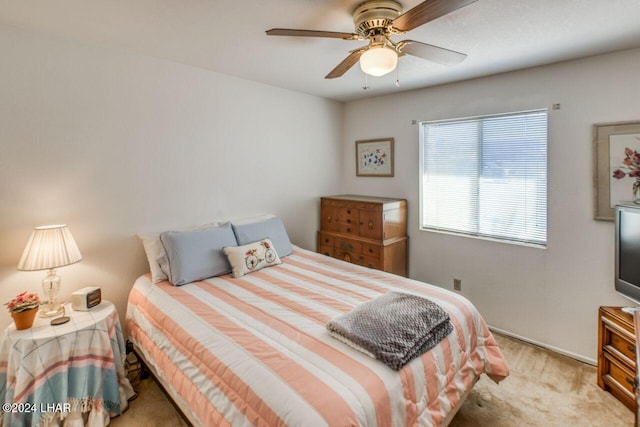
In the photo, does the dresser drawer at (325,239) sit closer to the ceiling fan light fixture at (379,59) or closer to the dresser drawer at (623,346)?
the ceiling fan light fixture at (379,59)

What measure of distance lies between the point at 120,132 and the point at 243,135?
108 centimetres

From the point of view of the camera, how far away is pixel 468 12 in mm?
1771

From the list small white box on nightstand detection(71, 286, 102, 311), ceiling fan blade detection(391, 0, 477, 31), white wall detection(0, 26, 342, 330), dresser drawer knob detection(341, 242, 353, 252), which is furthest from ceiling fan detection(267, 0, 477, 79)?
dresser drawer knob detection(341, 242, 353, 252)

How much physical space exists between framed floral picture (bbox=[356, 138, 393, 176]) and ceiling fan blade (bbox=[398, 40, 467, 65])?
177 centimetres

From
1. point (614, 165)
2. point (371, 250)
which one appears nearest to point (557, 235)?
point (614, 165)

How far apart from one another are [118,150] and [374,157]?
2.70 m

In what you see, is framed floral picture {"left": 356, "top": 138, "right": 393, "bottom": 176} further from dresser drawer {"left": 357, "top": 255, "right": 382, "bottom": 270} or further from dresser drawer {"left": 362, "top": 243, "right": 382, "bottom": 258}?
dresser drawer {"left": 357, "top": 255, "right": 382, "bottom": 270}

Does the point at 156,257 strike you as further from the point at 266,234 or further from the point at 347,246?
the point at 347,246

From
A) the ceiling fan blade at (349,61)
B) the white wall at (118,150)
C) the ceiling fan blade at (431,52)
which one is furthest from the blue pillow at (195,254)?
the ceiling fan blade at (431,52)

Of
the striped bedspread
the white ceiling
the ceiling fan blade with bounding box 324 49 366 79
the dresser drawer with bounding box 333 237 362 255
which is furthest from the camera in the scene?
the dresser drawer with bounding box 333 237 362 255

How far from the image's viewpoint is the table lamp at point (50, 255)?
1.84 meters

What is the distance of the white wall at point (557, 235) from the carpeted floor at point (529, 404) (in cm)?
46

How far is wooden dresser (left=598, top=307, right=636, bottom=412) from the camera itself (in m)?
1.93

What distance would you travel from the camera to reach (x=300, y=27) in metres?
1.94
